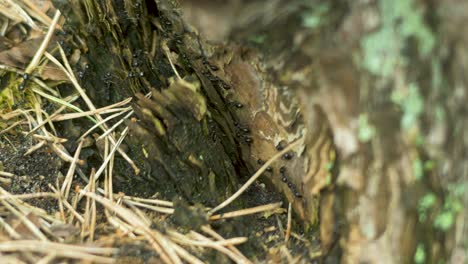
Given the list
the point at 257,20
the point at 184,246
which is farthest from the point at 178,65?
the point at 257,20

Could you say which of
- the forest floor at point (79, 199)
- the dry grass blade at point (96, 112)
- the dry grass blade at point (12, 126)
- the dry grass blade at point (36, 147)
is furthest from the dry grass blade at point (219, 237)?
the dry grass blade at point (12, 126)

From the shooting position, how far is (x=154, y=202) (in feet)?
4.63

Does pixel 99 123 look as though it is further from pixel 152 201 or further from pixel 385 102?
pixel 385 102

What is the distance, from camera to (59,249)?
1.22 m

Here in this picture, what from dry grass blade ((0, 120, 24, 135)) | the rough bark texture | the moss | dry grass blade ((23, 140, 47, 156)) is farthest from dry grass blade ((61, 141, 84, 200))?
the moss

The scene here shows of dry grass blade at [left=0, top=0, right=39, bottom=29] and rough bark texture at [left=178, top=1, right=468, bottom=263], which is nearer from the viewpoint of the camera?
rough bark texture at [left=178, top=1, right=468, bottom=263]

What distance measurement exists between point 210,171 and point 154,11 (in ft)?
1.58

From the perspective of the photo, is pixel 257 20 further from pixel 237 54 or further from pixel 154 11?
pixel 154 11

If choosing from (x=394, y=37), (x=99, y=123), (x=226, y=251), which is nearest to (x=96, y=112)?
(x=99, y=123)

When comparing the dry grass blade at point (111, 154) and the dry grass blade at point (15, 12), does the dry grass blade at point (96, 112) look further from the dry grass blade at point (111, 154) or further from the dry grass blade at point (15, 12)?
the dry grass blade at point (15, 12)

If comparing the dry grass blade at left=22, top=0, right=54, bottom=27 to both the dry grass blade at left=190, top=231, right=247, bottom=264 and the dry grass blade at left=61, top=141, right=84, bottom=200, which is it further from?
the dry grass blade at left=190, top=231, right=247, bottom=264

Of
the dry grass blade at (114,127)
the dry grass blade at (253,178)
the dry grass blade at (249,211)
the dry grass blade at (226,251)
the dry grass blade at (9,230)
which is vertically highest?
the dry grass blade at (114,127)

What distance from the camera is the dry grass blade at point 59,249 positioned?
1210 millimetres

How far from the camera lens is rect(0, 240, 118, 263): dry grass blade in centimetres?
121
